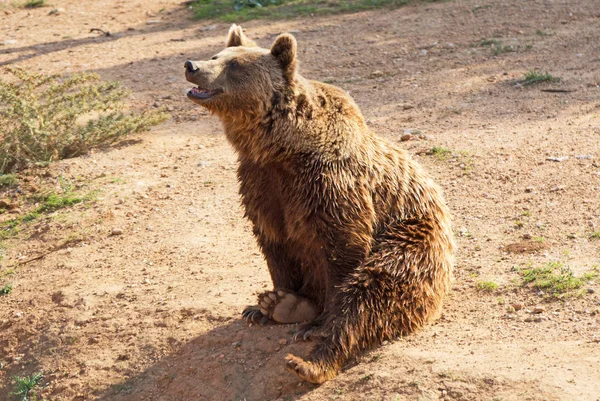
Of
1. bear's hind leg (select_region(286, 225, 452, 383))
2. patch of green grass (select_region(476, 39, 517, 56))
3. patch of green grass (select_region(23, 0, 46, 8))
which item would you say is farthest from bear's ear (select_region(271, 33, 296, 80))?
patch of green grass (select_region(23, 0, 46, 8))

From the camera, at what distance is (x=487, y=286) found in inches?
214

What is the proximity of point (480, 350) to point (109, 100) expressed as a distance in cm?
546

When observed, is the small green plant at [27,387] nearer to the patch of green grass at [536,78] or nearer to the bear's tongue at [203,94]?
the bear's tongue at [203,94]

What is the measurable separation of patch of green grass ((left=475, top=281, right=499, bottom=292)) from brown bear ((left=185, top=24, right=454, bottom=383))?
38 cm

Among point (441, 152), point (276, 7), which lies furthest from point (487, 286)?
point (276, 7)

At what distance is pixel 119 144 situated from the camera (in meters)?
8.65

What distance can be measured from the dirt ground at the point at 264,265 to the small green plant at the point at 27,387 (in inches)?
4.0

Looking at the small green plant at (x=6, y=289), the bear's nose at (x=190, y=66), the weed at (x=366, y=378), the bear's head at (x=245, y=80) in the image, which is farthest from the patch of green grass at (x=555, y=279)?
the small green plant at (x=6, y=289)

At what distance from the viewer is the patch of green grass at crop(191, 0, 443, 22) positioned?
12.8 meters

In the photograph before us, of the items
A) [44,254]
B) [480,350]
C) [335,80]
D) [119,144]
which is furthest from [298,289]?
[335,80]

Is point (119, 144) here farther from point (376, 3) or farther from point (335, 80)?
point (376, 3)

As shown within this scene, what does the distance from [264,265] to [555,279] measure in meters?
2.13

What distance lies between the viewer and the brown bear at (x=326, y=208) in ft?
15.7

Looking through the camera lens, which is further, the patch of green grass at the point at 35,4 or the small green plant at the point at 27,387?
the patch of green grass at the point at 35,4
